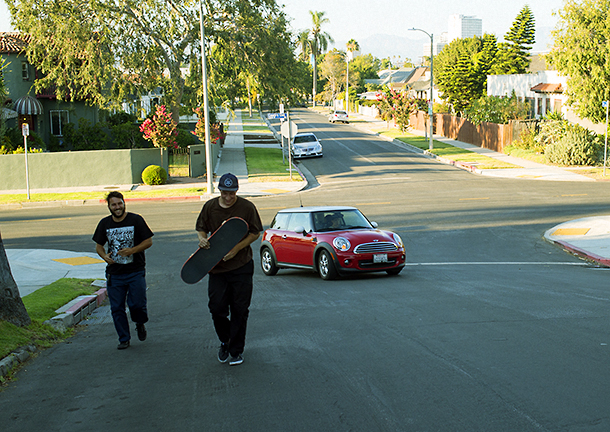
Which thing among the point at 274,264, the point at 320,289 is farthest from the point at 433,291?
the point at 274,264

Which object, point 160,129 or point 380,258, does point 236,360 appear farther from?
point 160,129

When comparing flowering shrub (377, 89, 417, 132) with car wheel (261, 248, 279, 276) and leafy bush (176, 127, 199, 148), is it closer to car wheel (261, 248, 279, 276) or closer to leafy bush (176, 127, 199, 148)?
leafy bush (176, 127, 199, 148)

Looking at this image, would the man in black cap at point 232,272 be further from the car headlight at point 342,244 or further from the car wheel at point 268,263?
the car wheel at point 268,263

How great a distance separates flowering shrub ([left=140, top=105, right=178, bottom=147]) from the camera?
116ft

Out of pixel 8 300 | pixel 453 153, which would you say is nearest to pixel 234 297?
pixel 8 300

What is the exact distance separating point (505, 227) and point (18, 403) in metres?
17.1

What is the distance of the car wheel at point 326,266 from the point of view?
13258 millimetres

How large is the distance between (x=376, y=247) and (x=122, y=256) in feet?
20.9

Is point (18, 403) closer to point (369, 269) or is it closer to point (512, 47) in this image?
point (369, 269)

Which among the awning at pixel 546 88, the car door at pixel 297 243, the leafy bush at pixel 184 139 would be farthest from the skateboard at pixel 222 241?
the awning at pixel 546 88

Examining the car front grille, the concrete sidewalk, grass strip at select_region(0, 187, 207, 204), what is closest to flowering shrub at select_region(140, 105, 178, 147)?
grass strip at select_region(0, 187, 207, 204)

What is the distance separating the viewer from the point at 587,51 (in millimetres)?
35031

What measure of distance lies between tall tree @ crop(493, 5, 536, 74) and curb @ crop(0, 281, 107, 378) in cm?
7123

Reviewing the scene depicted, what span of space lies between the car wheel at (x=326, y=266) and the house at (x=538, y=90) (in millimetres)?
34625
